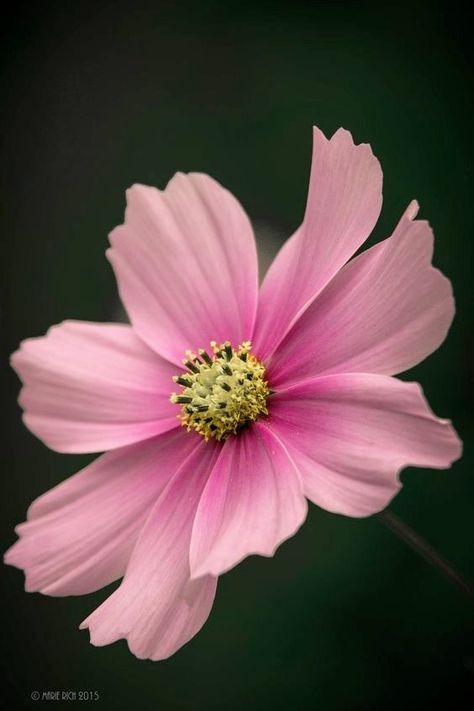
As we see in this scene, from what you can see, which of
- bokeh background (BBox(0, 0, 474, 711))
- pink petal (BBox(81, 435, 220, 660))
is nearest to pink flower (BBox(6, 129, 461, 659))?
pink petal (BBox(81, 435, 220, 660))

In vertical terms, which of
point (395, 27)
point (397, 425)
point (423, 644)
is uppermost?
point (395, 27)

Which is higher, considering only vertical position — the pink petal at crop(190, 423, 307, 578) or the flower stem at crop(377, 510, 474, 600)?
the pink petal at crop(190, 423, 307, 578)

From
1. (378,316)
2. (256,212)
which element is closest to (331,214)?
(378,316)

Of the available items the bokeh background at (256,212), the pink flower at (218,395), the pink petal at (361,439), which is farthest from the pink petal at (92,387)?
the bokeh background at (256,212)

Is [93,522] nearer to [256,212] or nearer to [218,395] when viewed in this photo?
[218,395]

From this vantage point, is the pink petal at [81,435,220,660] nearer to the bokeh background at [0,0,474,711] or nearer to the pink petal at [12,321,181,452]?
the pink petal at [12,321,181,452]

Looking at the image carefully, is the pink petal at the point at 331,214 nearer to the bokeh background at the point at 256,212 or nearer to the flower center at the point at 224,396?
the flower center at the point at 224,396

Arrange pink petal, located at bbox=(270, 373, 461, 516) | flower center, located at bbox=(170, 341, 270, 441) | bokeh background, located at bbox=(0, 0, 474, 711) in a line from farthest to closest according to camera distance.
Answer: bokeh background, located at bbox=(0, 0, 474, 711), flower center, located at bbox=(170, 341, 270, 441), pink petal, located at bbox=(270, 373, 461, 516)

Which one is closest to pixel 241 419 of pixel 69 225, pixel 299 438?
pixel 299 438

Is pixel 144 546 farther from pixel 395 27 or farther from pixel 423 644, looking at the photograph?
pixel 395 27
